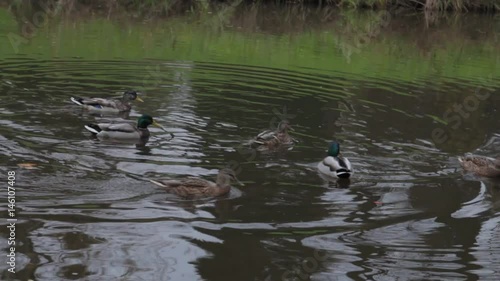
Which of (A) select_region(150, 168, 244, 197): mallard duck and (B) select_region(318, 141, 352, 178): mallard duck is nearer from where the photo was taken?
(A) select_region(150, 168, 244, 197): mallard duck

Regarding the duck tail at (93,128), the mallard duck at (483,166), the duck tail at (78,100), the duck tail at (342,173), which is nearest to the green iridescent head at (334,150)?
the duck tail at (342,173)

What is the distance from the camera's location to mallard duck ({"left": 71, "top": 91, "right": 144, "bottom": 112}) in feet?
46.2

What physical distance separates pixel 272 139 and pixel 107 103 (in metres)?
3.20

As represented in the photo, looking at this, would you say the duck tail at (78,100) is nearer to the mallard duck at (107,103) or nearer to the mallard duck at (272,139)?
the mallard duck at (107,103)

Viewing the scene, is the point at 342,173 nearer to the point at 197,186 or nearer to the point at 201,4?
the point at 197,186

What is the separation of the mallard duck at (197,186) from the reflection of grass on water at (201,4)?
19740 millimetres

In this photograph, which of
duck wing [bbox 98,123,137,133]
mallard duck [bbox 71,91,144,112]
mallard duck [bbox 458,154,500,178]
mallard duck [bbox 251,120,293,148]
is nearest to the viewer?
mallard duck [bbox 458,154,500,178]

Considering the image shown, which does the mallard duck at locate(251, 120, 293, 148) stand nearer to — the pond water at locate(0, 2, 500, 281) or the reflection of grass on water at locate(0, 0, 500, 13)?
the pond water at locate(0, 2, 500, 281)

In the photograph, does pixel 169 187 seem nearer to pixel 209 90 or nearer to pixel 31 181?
pixel 31 181

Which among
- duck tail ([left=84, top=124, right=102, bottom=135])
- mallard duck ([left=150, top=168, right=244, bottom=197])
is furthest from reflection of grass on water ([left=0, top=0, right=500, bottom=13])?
mallard duck ([left=150, top=168, right=244, bottom=197])

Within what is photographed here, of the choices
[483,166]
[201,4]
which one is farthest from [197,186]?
[201,4]

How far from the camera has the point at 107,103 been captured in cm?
1423

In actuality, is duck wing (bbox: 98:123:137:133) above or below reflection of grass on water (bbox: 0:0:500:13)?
below

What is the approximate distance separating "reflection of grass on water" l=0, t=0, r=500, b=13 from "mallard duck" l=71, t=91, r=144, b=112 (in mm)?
14700
